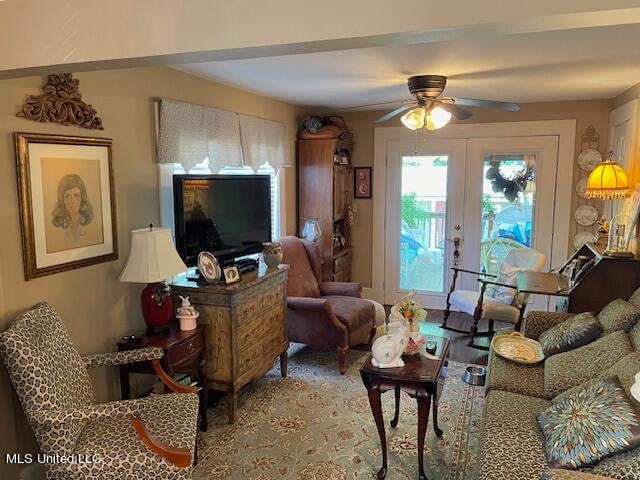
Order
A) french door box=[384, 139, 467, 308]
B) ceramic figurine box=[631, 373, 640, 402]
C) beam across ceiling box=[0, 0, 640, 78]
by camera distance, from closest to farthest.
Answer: beam across ceiling box=[0, 0, 640, 78], ceramic figurine box=[631, 373, 640, 402], french door box=[384, 139, 467, 308]

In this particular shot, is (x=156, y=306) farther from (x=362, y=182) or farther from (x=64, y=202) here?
(x=362, y=182)

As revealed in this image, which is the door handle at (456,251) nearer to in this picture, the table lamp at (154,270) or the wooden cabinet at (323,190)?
the wooden cabinet at (323,190)

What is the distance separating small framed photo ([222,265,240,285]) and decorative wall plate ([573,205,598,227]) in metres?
3.66

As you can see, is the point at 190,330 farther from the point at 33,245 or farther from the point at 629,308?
the point at 629,308

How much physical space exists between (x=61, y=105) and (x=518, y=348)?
9.90 ft

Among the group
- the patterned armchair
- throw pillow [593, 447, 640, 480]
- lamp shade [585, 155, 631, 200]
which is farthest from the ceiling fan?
the patterned armchair

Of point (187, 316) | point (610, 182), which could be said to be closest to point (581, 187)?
point (610, 182)

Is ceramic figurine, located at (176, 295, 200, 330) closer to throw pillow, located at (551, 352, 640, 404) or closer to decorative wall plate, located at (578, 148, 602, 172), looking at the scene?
throw pillow, located at (551, 352, 640, 404)

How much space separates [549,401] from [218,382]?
1919 millimetres

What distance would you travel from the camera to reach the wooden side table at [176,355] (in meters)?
2.58

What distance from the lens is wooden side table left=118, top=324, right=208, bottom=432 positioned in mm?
2576

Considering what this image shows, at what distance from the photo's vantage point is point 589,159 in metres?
4.74

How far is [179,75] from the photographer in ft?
10.8

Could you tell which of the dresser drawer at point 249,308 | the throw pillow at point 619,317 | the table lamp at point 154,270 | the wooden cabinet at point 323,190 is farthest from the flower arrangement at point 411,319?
the wooden cabinet at point 323,190
